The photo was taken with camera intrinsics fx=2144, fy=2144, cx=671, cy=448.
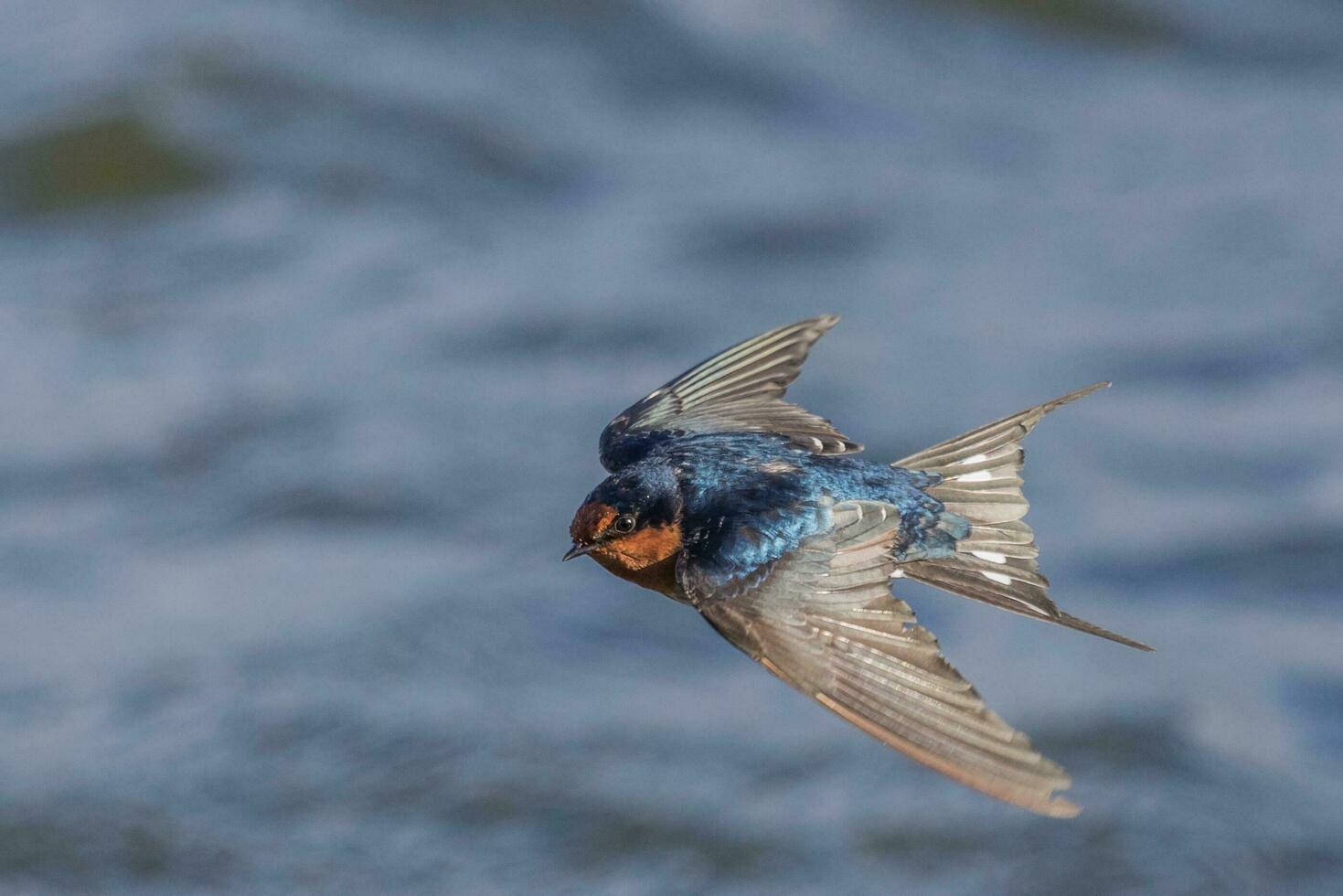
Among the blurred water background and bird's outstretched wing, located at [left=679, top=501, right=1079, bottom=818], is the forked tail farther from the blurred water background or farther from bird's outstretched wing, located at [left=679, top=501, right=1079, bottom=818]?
the blurred water background

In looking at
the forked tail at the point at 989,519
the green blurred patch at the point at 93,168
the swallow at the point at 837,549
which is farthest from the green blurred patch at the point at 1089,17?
the forked tail at the point at 989,519

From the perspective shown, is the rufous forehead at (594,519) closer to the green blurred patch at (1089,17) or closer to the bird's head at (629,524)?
the bird's head at (629,524)

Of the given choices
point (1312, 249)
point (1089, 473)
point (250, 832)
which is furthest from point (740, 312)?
point (250, 832)

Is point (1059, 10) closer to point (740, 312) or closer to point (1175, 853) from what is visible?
point (740, 312)

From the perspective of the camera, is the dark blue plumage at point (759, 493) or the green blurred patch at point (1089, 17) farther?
the green blurred patch at point (1089, 17)

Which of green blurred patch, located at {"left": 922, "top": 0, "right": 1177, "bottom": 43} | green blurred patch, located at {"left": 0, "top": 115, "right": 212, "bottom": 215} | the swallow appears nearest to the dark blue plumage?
the swallow

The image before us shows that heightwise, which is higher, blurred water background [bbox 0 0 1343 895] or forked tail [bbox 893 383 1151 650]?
blurred water background [bbox 0 0 1343 895]

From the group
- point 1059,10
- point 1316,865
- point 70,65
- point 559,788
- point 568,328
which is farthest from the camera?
point 1059,10
